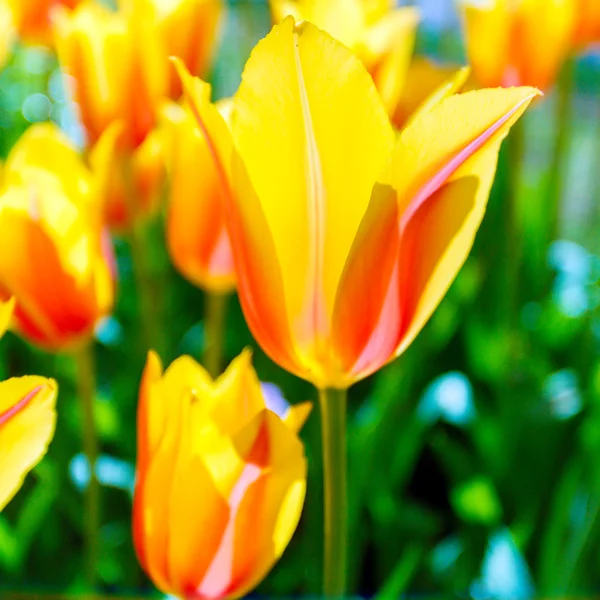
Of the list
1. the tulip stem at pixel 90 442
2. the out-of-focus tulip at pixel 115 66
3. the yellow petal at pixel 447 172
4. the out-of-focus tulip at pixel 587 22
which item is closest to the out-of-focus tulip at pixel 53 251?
the tulip stem at pixel 90 442

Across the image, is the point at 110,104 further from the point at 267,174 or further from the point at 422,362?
the point at 422,362

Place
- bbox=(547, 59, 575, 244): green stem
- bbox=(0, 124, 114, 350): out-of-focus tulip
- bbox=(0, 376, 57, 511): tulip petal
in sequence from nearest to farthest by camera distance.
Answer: bbox=(0, 376, 57, 511): tulip petal, bbox=(0, 124, 114, 350): out-of-focus tulip, bbox=(547, 59, 575, 244): green stem

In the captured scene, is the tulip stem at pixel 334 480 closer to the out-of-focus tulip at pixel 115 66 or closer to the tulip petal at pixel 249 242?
the tulip petal at pixel 249 242

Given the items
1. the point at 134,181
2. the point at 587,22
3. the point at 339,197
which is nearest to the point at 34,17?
the point at 134,181

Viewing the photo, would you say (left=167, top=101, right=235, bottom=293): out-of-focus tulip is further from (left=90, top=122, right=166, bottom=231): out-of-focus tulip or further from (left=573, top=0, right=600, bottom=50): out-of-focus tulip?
(left=573, top=0, right=600, bottom=50): out-of-focus tulip

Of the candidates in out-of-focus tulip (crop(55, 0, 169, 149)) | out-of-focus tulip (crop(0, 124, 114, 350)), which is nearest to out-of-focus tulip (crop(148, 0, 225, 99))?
out-of-focus tulip (crop(55, 0, 169, 149))

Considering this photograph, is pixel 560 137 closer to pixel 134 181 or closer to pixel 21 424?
pixel 134 181
